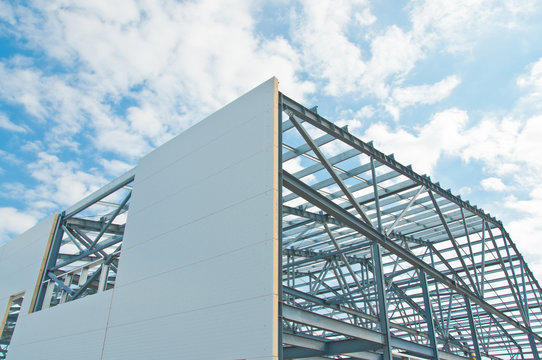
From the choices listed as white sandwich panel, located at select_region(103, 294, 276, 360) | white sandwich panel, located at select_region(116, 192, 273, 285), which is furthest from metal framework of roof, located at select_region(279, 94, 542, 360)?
white sandwich panel, located at select_region(116, 192, 273, 285)

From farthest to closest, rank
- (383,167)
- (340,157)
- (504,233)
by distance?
(504,233) → (383,167) → (340,157)

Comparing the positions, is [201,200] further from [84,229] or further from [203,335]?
[84,229]

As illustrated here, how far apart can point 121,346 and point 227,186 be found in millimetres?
5161

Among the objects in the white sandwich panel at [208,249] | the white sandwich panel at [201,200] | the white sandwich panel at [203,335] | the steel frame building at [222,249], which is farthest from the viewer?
the white sandwich panel at [201,200]

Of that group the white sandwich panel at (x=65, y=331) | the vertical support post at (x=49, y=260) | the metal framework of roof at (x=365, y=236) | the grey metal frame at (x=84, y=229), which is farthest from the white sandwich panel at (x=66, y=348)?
the metal framework of roof at (x=365, y=236)

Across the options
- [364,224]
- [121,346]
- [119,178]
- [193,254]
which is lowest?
[121,346]

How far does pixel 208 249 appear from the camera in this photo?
10.5m

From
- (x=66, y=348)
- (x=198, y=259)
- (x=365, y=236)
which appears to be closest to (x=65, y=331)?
(x=66, y=348)

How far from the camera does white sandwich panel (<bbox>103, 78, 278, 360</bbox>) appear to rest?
8977 millimetres

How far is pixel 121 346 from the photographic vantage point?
11.3m

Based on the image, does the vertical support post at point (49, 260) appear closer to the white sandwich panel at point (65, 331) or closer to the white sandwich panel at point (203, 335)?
the white sandwich panel at point (65, 331)

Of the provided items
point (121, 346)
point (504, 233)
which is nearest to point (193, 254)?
point (121, 346)

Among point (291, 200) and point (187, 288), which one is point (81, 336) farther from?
point (291, 200)

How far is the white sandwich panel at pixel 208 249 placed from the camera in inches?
353
